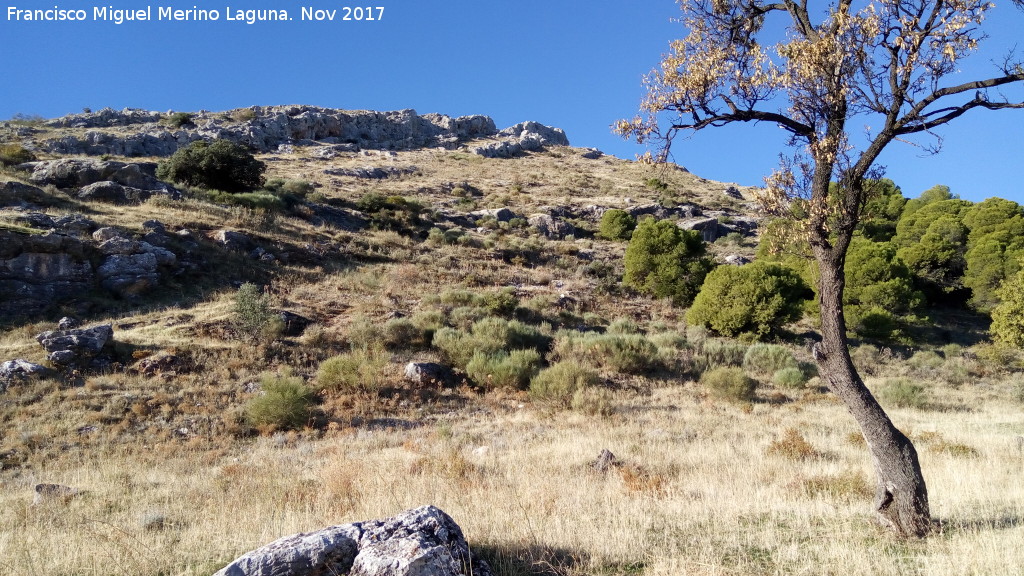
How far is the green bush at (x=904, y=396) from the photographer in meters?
13.2

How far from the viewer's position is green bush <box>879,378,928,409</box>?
13250 millimetres

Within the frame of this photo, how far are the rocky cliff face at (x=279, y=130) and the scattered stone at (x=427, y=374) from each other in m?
42.4

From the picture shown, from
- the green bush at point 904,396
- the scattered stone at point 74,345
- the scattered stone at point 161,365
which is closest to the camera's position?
the scattered stone at point 74,345

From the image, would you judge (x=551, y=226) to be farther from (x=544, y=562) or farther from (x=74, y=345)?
(x=544, y=562)

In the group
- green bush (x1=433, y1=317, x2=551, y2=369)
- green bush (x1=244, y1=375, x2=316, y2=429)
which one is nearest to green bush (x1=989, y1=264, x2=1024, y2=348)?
green bush (x1=433, y1=317, x2=551, y2=369)

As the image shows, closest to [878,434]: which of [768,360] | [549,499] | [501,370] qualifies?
[549,499]

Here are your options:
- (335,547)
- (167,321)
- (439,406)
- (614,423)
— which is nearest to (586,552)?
(335,547)

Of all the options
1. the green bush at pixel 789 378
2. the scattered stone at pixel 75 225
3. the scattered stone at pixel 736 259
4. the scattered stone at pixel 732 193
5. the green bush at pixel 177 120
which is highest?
the green bush at pixel 177 120

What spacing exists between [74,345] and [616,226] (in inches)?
1196

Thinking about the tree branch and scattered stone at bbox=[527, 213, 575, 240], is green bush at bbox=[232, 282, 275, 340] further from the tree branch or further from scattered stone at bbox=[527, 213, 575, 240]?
scattered stone at bbox=[527, 213, 575, 240]

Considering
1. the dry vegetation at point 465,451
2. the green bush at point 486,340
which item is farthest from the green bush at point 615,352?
the green bush at point 486,340

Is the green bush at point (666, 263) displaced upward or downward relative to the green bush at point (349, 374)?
upward

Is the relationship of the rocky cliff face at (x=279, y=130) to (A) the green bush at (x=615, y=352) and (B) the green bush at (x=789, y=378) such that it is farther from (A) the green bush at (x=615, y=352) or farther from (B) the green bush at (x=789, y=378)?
(B) the green bush at (x=789, y=378)

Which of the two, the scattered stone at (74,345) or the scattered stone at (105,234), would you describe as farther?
the scattered stone at (105,234)
